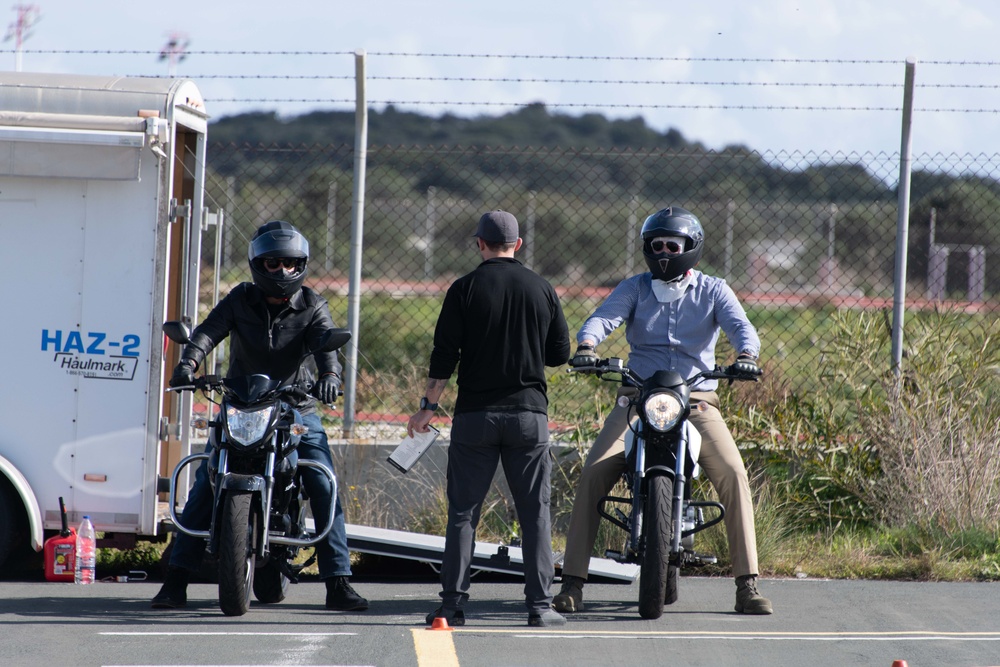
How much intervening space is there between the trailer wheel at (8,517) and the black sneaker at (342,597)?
193 centimetres

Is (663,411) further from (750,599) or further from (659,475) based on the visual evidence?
(750,599)

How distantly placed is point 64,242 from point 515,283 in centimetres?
267

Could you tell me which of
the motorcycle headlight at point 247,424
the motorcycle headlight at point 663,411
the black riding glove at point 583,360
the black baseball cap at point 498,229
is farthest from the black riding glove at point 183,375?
the motorcycle headlight at point 663,411

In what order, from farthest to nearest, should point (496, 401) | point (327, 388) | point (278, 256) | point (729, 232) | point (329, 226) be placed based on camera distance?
point (329, 226)
point (729, 232)
point (278, 256)
point (327, 388)
point (496, 401)

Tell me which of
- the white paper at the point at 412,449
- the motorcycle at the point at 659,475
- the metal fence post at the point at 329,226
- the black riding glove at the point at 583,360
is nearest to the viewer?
the motorcycle at the point at 659,475

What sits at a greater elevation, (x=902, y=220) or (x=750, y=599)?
(x=902, y=220)

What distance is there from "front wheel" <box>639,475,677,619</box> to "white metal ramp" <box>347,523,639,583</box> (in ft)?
3.42

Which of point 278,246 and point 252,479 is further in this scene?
point 278,246

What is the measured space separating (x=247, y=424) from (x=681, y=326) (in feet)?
7.15

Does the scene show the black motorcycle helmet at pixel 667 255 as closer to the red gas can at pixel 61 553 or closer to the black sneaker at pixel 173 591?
the black sneaker at pixel 173 591

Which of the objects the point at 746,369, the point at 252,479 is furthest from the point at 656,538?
the point at 252,479

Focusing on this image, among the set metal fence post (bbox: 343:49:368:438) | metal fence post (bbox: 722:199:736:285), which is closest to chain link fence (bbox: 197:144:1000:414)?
metal fence post (bbox: 722:199:736:285)

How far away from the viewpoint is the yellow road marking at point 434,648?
5.13m

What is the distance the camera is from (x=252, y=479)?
5.70 metres
